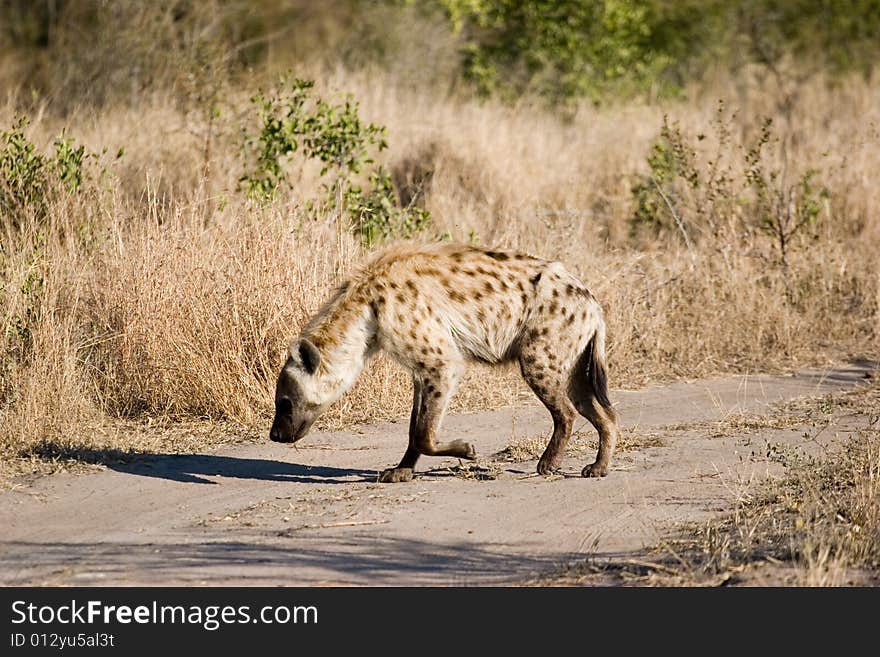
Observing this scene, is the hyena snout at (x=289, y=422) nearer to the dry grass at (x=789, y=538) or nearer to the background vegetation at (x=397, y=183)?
the background vegetation at (x=397, y=183)

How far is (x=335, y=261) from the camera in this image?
32.7 ft

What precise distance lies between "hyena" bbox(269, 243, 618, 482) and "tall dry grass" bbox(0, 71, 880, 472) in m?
1.46

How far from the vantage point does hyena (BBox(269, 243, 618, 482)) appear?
7.55m

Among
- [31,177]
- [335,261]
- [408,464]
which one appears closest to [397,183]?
[31,177]

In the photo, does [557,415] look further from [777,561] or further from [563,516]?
[777,561]

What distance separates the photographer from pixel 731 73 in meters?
22.5

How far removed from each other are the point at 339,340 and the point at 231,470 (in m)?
1.06

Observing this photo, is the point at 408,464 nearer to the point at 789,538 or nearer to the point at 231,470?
the point at 231,470

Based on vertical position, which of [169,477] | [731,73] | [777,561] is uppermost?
[731,73]

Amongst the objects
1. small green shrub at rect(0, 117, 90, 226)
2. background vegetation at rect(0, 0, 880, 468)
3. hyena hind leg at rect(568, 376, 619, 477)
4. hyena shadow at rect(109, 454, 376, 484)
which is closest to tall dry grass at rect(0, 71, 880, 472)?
background vegetation at rect(0, 0, 880, 468)

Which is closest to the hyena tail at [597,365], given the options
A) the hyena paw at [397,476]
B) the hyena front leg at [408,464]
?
the hyena front leg at [408,464]

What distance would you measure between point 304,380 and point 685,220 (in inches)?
287
